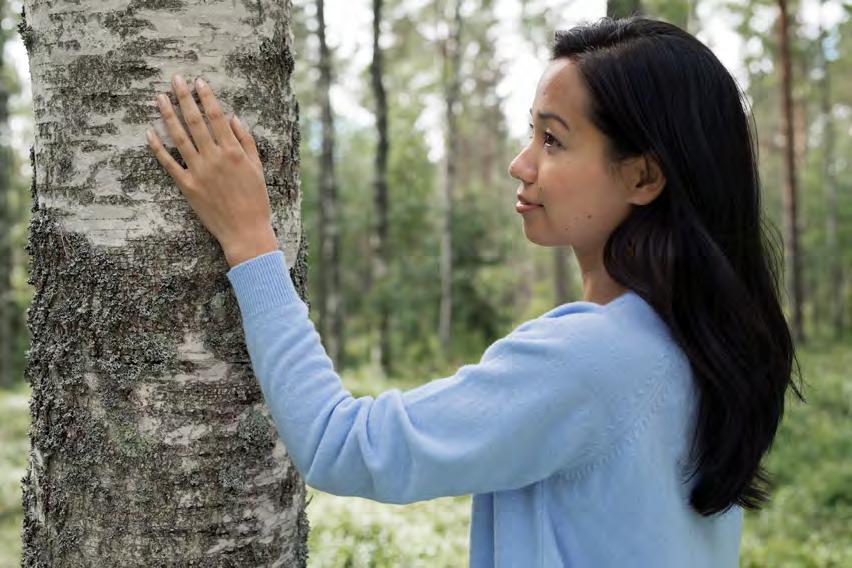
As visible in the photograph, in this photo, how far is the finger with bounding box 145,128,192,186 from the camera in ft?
4.33

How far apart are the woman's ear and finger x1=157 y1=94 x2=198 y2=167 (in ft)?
2.42

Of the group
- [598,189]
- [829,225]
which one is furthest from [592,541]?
[829,225]

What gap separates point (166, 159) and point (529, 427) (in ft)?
2.44

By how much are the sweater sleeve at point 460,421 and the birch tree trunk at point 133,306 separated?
0.22m

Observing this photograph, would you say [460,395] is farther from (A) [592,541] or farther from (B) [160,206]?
(B) [160,206]

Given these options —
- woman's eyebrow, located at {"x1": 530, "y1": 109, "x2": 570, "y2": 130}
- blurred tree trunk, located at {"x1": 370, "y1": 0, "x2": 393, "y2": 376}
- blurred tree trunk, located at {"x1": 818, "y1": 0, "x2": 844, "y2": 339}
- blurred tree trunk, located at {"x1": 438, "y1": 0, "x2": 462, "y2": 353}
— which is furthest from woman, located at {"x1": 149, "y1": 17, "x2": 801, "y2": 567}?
blurred tree trunk, located at {"x1": 818, "y1": 0, "x2": 844, "y2": 339}

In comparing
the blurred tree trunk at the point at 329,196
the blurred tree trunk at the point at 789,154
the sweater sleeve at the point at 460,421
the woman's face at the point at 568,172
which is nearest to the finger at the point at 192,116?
the sweater sleeve at the point at 460,421

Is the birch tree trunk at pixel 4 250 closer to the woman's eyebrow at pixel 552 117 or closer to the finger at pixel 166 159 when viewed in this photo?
the finger at pixel 166 159

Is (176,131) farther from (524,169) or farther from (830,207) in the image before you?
(830,207)

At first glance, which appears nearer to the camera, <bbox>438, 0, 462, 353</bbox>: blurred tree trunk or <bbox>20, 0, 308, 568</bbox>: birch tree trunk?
<bbox>20, 0, 308, 568</bbox>: birch tree trunk

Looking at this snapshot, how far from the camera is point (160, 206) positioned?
135 centimetres

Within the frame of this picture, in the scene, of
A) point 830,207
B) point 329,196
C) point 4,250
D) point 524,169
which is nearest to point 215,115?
point 524,169

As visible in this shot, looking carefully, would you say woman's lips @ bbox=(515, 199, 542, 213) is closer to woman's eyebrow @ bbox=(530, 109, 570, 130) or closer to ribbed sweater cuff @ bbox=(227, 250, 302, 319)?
woman's eyebrow @ bbox=(530, 109, 570, 130)

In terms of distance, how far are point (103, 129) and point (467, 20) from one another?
63.2 feet
